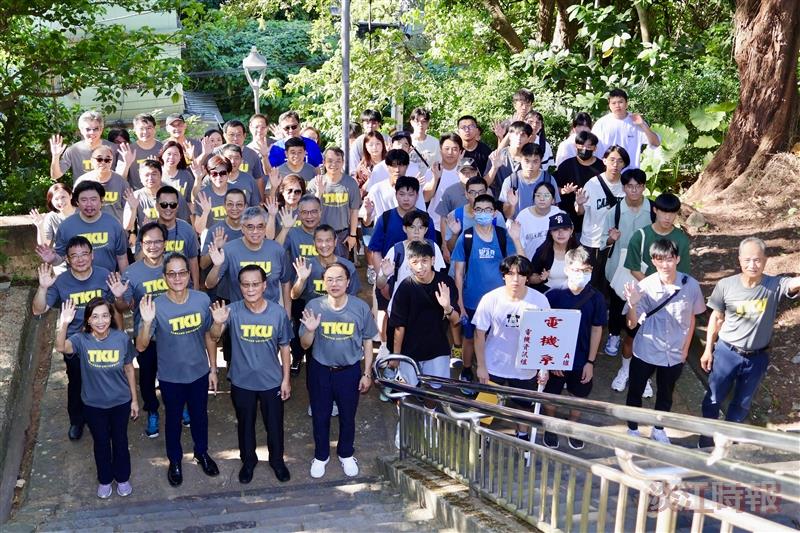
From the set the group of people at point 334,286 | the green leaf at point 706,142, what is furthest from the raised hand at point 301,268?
the green leaf at point 706,142

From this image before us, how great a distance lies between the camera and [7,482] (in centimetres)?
679

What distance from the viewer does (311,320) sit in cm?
645

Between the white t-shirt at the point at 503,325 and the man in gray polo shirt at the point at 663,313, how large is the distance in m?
0.80

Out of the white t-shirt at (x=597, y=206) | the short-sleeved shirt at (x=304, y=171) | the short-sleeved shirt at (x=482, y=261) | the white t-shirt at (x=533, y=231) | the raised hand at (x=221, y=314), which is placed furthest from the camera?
the short-sleeved shirt at (x=304, y=171)

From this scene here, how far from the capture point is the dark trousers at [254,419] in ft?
21.8

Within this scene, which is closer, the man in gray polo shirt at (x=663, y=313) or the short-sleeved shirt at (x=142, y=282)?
the man in gray polo shirt at (x=663, y=313)

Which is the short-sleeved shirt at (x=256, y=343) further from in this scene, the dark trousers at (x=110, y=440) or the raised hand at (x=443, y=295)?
the raised hand at (x=443, y=295)

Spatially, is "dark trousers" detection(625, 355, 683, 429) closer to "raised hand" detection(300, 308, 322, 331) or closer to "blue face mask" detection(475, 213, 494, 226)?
"blue face mask" detection(475, 213, 494, 226)

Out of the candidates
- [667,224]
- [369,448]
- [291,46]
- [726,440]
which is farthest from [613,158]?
[291,46]

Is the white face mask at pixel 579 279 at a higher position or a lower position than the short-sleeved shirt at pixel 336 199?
lower

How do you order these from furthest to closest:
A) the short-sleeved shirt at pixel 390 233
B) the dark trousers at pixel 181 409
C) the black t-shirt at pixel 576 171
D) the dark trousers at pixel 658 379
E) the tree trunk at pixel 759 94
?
the tree trunk at pixel 759 94, the black t-shirt at pixel 576 171, the short-sleeved shirt at pixel 390 233, the dark trousers at pixel 658 379, the dark trousers at pixel 181 409

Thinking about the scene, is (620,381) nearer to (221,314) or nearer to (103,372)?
(221,314)

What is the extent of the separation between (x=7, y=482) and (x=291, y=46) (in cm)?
2554

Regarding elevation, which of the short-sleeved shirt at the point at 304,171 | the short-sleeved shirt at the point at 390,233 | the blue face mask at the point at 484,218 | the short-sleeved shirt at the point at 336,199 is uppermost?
the short-sleeved shirt at the point at 304,171
